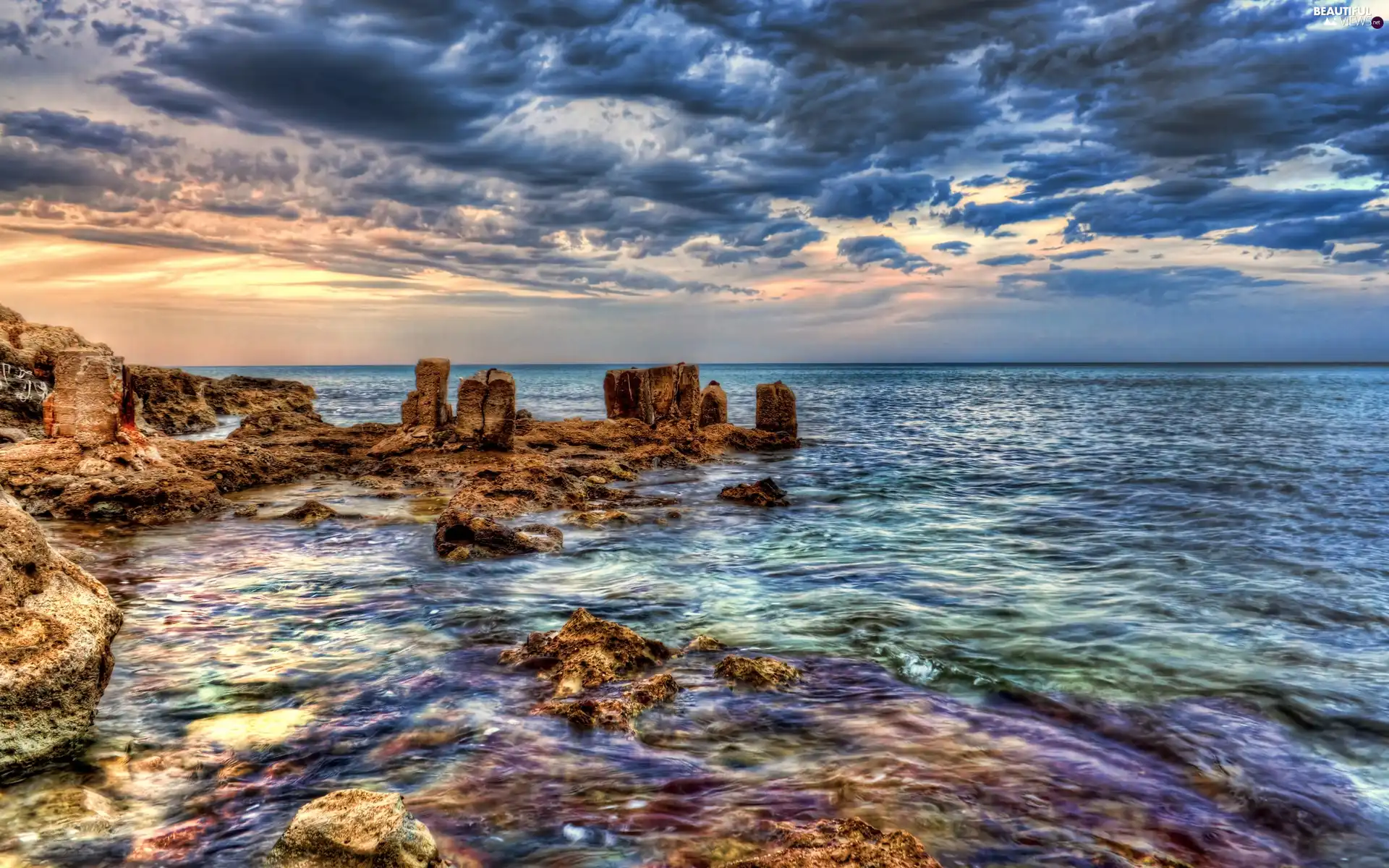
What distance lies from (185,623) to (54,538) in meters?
4.50

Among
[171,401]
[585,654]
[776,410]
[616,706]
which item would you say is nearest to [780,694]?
[616,706]

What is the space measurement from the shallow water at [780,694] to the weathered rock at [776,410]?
12928 millimetres

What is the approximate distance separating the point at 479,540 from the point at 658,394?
638 inches

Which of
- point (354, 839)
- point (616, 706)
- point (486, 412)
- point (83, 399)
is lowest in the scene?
point (616, 706)

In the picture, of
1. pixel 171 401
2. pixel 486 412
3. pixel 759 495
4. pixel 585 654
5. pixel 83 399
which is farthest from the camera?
pixel 171 401

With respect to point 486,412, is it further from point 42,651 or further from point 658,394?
point 42,651

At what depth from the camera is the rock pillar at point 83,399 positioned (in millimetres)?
12141

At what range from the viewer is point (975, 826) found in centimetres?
405

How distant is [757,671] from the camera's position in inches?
235

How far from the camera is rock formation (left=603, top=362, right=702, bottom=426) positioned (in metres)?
25.8

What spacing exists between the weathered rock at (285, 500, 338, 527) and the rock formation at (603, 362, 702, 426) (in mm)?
13965

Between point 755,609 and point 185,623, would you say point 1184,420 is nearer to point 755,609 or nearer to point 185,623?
point 755,609

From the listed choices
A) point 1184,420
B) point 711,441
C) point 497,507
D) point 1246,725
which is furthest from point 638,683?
point 1184,420

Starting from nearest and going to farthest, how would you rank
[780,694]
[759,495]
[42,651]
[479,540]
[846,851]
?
[846,851]
[42,651]
[780,694]
[479,540]
[759,495]
